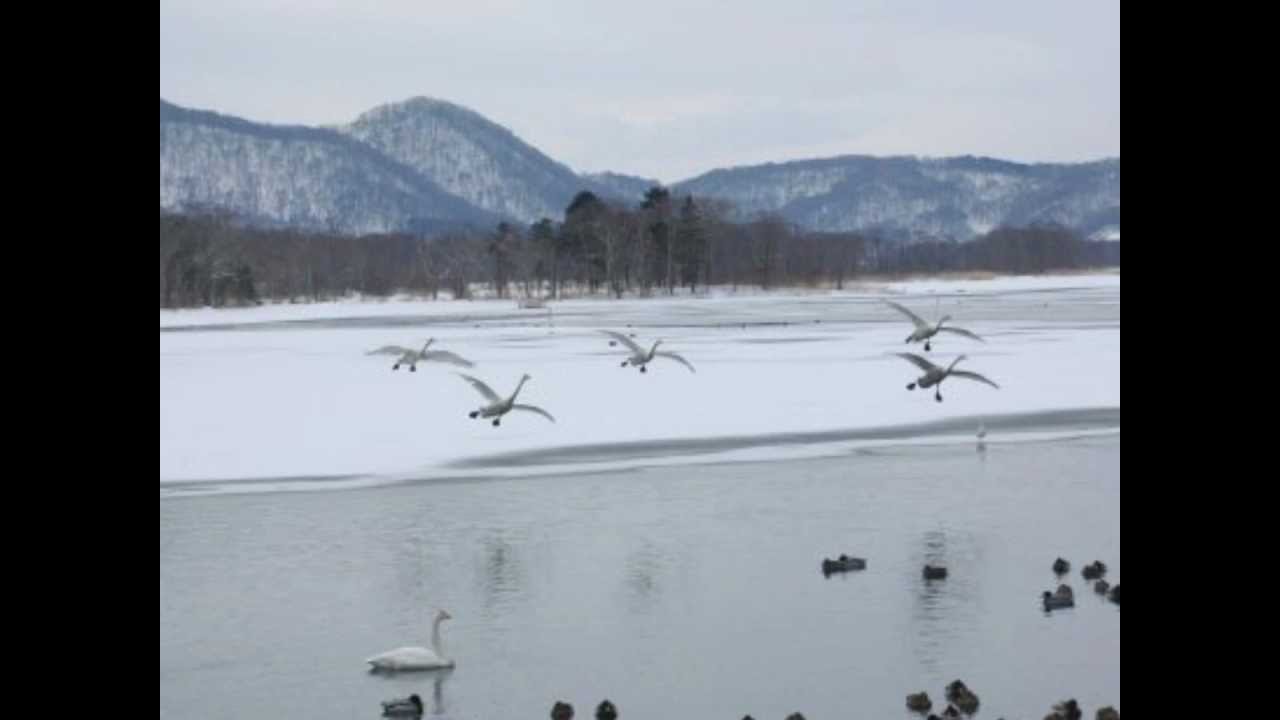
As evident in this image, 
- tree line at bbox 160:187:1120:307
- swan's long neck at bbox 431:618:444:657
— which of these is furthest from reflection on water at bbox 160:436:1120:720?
tree line at bbox 160:187:1120:307

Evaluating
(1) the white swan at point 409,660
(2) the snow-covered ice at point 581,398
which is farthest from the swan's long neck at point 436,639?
(2) the snow-covered ice at point 581,398

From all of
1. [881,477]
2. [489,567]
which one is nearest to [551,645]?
[489,567]

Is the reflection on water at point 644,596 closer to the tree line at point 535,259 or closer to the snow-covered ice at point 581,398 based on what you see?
the snow-covered ice at point 581,398

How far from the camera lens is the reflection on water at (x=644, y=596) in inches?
337

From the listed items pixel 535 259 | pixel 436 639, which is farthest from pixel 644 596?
pixel 535 259

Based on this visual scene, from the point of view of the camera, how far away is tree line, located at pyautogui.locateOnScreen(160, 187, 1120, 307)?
85250 mm

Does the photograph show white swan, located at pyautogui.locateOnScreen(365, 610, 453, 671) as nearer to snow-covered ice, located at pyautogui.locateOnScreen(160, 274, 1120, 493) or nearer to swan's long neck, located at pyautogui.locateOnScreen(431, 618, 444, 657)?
swan's long neck, located at pyautogui.locateOnScreen(431, 618, 444, 657)
